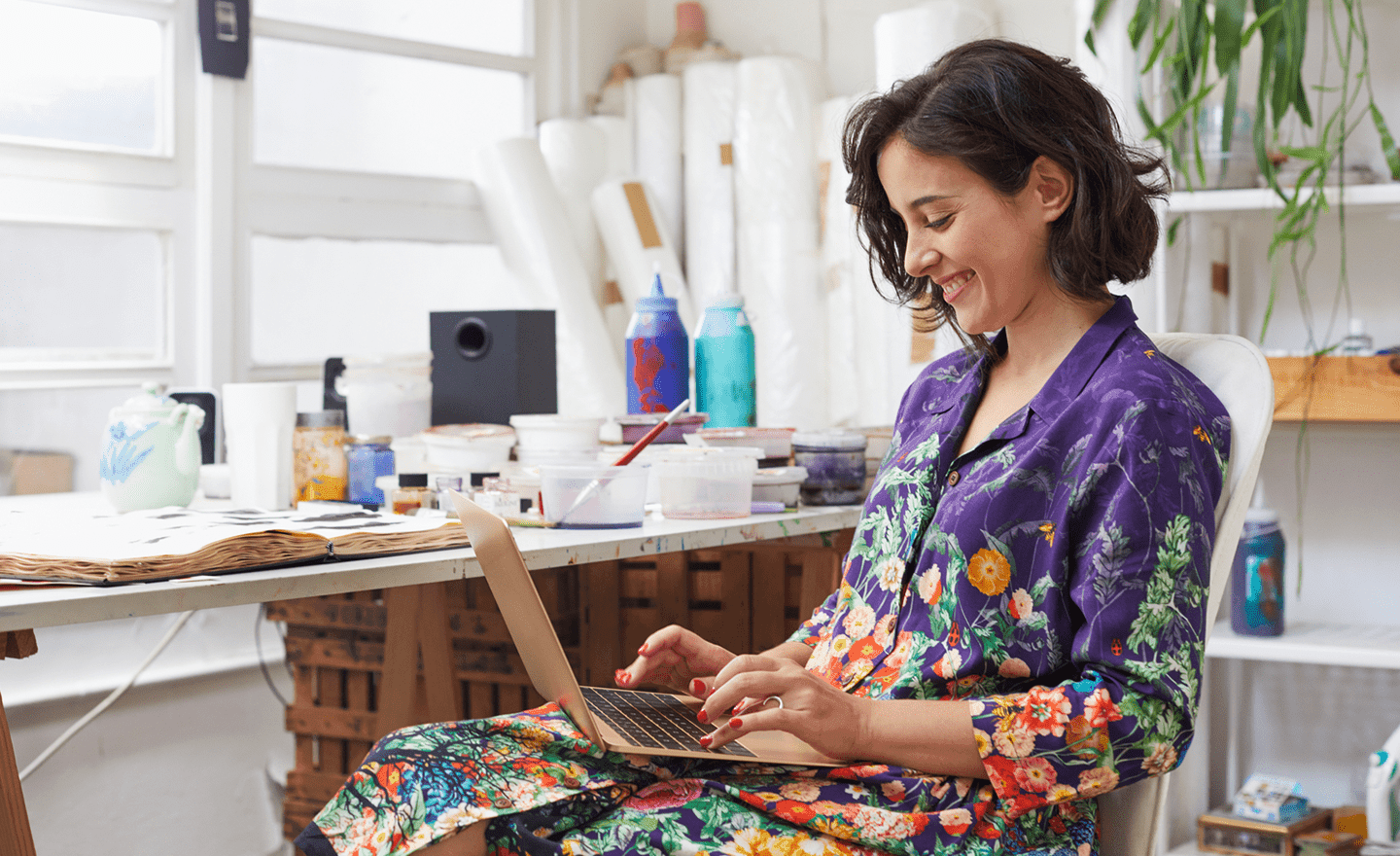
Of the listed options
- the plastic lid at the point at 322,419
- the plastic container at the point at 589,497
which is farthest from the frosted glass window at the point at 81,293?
the plastic container at the point at 589,497

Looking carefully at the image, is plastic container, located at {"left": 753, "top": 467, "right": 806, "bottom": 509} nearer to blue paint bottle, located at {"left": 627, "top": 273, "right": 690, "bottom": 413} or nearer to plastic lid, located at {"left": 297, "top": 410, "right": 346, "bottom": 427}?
blue paint bottle, located at {"left": 627, "top": 273, "right": 690, "bottom": 413}

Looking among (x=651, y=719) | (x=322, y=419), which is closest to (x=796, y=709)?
(x=651, y=719)

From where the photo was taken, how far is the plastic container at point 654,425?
1955 mm

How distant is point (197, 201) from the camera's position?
3.24 metres

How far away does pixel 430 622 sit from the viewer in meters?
1.93

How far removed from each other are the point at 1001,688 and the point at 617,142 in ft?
9.80

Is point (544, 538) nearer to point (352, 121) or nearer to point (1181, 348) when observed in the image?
point (1181, 348)

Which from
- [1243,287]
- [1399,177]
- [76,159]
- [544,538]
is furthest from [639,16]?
[544,538]

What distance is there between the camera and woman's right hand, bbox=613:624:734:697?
1268mm

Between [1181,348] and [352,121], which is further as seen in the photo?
[352,121]

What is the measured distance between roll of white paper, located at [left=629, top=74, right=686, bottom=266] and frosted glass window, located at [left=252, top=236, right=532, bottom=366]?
506 mm

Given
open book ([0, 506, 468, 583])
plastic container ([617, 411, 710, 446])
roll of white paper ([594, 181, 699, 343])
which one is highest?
roll of white paper ([594, 181, 699, 343])

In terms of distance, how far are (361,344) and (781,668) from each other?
9.15 ft

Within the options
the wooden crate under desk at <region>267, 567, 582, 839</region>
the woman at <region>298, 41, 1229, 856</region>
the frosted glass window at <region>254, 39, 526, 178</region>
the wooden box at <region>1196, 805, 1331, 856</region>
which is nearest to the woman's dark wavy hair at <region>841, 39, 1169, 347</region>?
the woman at <region>298, 41, 1229, 856</region>
